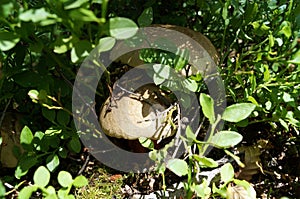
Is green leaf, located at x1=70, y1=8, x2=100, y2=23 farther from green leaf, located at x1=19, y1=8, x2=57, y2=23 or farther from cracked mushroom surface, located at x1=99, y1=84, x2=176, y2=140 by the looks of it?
cracked mushroom surface, located at x1=99, y1=84, x2=176, y2=140

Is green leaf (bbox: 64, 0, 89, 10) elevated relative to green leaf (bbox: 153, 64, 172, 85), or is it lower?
elevated

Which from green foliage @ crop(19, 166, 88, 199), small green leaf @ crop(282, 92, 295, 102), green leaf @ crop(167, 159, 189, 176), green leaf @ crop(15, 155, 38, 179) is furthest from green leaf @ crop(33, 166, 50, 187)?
small green leaf @ crop(282, 92, 295, 102)

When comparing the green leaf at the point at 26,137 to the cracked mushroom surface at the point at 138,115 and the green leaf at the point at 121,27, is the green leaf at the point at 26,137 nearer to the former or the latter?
the cracked mushroom surface at the point at 138,115

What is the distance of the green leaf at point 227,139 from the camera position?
0.95 meters

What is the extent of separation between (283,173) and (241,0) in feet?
1.52

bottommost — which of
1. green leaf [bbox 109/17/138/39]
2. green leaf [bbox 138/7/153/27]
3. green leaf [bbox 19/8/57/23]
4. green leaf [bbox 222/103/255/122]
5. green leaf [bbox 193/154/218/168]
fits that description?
green leaf [bbox 193/154/218/168]

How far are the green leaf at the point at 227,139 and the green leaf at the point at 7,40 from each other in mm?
424

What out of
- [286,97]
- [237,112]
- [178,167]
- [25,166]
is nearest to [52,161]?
[25,166]

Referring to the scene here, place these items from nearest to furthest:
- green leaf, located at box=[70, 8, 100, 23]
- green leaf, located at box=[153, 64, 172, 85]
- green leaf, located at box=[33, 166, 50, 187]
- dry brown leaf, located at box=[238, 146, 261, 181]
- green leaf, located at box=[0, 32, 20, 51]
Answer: green leaf, located at box=[70, 8, 100, 23] → green leaf, located at box=[0, 32, 20, 51] → green leaf, located at box=[33, 166, 50, 187] → green leaf, located at box=[153, 64, 172, 85] → dry brown leaf, located at box=[238, 146, 261, 181]

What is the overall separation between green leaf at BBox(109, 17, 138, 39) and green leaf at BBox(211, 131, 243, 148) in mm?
314

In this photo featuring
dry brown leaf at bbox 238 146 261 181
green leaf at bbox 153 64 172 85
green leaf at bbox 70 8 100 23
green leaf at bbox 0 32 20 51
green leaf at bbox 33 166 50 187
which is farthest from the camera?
dry brown leaf at bbox 238 146 261 181

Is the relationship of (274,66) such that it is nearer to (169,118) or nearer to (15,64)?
(169,118)

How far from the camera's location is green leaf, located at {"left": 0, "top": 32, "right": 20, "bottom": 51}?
802mm

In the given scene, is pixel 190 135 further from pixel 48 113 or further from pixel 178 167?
pixel 48 113
